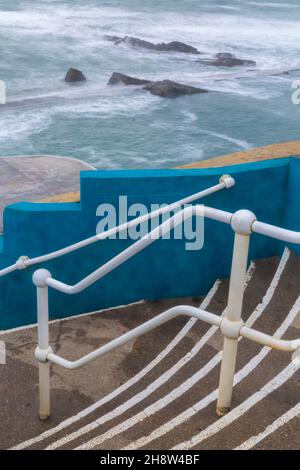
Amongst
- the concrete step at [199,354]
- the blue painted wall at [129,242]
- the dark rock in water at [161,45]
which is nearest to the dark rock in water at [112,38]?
the dark rock in water at [161,45]

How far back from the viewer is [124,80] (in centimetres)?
4147

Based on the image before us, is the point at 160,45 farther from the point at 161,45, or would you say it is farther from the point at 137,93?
the point at 137,93

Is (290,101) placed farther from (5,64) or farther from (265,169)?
(265,169)

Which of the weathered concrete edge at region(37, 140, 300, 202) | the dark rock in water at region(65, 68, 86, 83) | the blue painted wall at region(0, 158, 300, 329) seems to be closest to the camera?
the blue painted wall at region(0, 158, 300, 329)

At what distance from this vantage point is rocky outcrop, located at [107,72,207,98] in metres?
39.0

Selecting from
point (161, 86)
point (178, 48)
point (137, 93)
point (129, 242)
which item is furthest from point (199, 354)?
point (178, 48)

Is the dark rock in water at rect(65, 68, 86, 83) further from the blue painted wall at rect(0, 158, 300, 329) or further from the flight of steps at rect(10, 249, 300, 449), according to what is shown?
the flight of steps at rect(10, 249, 300, 449)

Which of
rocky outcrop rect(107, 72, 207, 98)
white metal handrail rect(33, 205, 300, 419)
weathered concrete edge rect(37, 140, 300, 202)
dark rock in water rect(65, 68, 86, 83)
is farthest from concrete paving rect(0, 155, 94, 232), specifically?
dark rock in water rect(65, 68, 86, 83)

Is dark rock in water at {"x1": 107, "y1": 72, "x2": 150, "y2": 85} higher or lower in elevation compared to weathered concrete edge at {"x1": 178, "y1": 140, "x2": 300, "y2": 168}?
lower

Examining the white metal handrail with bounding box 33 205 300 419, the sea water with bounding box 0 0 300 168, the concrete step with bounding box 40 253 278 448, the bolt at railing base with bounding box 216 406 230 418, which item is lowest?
the sea water with bounding box 0 0 300 168

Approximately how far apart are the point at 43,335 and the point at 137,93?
1420 inches

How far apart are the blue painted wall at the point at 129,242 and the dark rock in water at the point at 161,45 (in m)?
49.6

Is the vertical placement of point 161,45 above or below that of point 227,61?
above

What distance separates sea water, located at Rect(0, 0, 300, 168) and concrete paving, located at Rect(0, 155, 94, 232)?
10.8 ft
